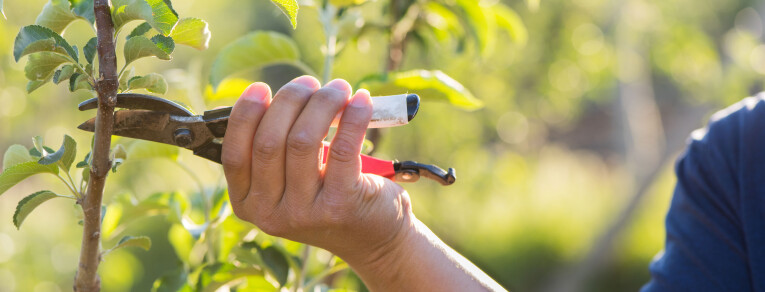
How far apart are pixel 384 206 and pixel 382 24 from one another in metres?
0.77

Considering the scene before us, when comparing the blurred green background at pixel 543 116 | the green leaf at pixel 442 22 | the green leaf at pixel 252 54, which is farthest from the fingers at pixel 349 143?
the blurred green background at pixel 543 116

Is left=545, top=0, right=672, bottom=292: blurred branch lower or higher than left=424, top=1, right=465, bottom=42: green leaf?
lower

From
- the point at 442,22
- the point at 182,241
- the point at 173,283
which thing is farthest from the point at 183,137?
the point at 442,22

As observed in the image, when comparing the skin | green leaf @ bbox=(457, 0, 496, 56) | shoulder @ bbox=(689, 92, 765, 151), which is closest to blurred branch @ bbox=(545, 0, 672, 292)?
shoulder @ bbox=(689, 92, 765, 151)

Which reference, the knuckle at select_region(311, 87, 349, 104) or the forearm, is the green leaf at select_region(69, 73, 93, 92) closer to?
the knuckle at select_region(311, 87, 349, 104)

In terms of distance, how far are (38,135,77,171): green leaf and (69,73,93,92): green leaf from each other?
82 mm

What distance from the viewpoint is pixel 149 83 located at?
3.05ft

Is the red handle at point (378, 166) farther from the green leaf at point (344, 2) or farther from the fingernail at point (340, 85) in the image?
the green leaf at point (344, 2)

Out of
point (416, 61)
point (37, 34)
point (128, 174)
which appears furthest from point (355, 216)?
point (128, 174)

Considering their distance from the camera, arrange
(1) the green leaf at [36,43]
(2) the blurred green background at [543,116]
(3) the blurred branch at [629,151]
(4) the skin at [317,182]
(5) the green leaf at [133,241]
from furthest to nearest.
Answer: (3) the blurred branch at [629,151] < (2) the blurred green background at [543,116] < (5) the green leaf at [133,241] < (4) the skin at [317,182] < (1) the green leaf at [36,43]

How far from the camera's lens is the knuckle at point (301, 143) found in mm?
898

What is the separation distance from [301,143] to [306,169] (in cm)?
4

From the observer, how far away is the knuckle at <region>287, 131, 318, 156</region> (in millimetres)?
898

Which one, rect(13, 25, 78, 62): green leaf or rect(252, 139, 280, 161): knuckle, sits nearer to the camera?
rect(13, 25, 78, 62): green leaf
